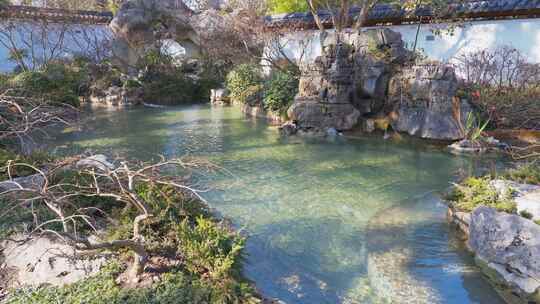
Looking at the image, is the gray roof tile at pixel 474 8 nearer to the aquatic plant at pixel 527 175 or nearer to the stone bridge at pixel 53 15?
the aquatic plant at pixel 527 175

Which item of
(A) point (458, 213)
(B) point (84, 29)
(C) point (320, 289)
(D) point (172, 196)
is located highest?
(B) point (84, 29)

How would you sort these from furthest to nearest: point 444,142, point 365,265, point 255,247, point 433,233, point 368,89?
point 368,89
point 444,142
point 433,233
point 255,247
point 365,265

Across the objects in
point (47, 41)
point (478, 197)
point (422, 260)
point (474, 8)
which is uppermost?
point (474, 8)

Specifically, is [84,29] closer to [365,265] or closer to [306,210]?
[306,210]

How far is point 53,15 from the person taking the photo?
59.8 feet

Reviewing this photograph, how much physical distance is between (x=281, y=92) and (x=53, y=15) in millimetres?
12097

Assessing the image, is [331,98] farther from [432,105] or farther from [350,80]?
[432,105]

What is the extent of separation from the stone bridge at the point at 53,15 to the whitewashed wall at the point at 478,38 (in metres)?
10.1

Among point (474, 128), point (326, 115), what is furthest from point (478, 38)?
point (326, 115)

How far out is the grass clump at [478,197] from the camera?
5.31 m

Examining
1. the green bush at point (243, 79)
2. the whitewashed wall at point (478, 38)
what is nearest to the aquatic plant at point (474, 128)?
the whitewashed wall at point (478, 38)

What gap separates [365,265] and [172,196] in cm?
261

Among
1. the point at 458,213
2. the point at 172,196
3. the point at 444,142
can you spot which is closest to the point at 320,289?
the point at 172,196

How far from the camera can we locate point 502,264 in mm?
4617
